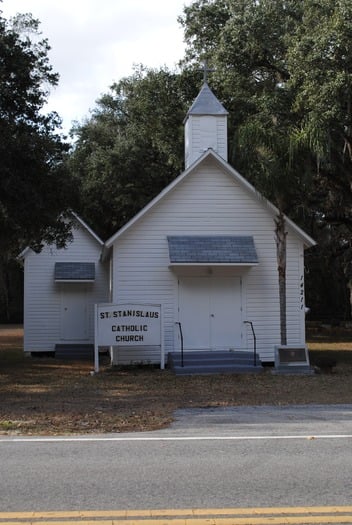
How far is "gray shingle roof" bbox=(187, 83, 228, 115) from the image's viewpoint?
68.5 feet

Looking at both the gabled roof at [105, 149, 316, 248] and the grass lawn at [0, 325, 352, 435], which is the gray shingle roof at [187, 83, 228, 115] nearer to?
the gabled roof at [105, 149, 316, 248]

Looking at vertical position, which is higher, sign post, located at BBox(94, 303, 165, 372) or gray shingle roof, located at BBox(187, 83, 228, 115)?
gray shingle roof, located at BBox(187, 83, 228, 115)

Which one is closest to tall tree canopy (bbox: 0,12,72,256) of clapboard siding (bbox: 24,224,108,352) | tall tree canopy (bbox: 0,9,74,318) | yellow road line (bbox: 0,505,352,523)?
tall tree canopy (bbox: 0,9,74,318)

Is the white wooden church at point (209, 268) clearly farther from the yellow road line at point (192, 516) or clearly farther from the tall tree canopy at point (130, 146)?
the yellow road line at point (192, 516)

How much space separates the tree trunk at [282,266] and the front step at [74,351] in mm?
9095

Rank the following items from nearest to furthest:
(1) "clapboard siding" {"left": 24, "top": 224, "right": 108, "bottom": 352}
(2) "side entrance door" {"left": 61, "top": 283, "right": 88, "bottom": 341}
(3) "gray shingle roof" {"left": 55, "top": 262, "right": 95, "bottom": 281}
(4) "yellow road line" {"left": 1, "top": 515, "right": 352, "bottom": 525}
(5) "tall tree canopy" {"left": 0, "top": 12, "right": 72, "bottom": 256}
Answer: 1. (4) "yellow road line" {"left": 1, "top": 515, "right": 352, "bottom": 525}
2. (5) "tall tree canopy" {"left": 0, "top": 12, "right": 72, "bottom": 256}
3. (3) "gray shingle roof" {"left": 55, "top": 262, "right": 95, "bottom": 281}
4. (1) "clapboard siding" {"left": 24, "top": 224, "right": 108, "bottom": 352}
5. (2) "side entrance door" {"left": 61, "top": 283, "right": 88, "bottom": 341}

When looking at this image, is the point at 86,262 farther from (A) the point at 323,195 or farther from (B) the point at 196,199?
(A) the point at 323,195

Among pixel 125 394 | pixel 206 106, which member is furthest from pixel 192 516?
pixel 206 106

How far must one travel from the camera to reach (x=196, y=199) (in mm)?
19078

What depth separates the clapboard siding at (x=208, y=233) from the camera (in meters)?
18.8

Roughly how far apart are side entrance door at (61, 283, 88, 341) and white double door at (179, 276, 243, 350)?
7.50m

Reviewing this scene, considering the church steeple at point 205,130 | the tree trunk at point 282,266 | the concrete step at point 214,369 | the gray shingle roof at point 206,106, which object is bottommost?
the concrete step at point 214,369

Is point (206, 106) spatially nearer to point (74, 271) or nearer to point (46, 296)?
point (74, 271)

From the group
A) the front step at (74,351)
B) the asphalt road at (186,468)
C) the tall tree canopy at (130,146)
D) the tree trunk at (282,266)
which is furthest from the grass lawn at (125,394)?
the tall tree canopy at (130,146)
